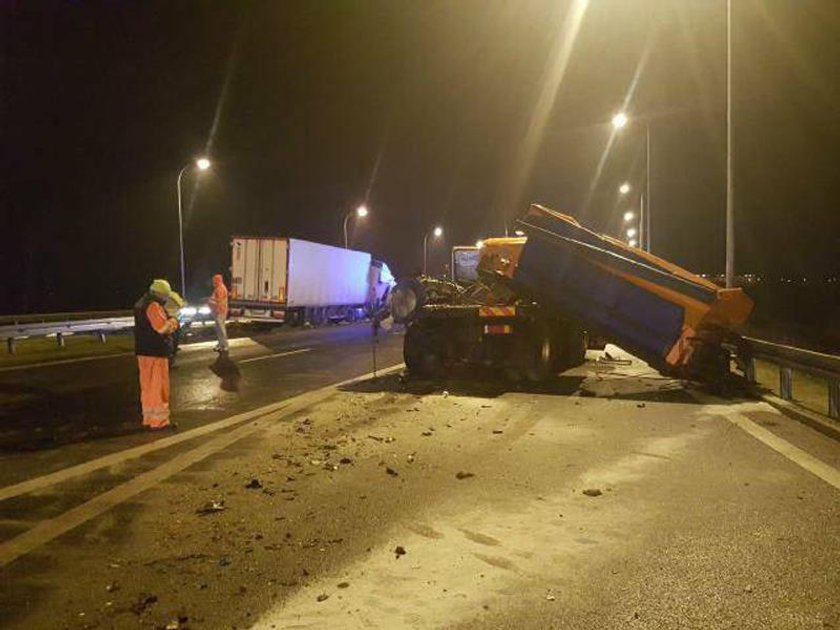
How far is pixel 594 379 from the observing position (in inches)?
604

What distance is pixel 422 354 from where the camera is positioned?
1478 centimetres

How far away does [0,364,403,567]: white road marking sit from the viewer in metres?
5.50

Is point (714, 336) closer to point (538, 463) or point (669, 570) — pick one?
point (538, 463)

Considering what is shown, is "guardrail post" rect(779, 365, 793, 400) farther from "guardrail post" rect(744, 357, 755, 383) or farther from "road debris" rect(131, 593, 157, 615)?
"road debris" rect(131, 593, 157, 615)

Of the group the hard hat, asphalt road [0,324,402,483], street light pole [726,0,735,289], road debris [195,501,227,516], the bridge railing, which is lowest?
road debris [195,501,227,516]

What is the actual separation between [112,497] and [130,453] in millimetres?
1764

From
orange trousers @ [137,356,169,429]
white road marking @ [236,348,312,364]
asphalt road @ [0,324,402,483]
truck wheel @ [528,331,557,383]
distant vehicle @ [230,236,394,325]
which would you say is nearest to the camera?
asphalt road @ [0,324,402,483]

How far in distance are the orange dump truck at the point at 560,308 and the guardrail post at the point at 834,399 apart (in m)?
1.99

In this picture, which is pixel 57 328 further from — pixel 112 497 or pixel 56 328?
pixel 112 497

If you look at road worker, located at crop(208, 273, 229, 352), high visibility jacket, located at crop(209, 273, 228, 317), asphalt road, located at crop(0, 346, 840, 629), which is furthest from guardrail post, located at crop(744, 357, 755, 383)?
high visibility jacket, located at crop(209, 273, 228, 317)

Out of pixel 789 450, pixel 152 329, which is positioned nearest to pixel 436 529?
pixel 789 450

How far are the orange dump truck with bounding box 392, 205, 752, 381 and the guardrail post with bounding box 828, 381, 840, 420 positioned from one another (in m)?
1.99

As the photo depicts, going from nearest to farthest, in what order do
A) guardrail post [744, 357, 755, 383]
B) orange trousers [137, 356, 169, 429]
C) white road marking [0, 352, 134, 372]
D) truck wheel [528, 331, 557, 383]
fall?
1. orange trousers [137, 356, 169, 429]
2. truck wheel [528, 331, 557, 383]
3. guardrail post [744, 357, 755, 383]
4. white road marking [0, 352, 134, 372]

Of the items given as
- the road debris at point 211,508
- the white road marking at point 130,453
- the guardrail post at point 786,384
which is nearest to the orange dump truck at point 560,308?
the guardrail post at point 786,384
